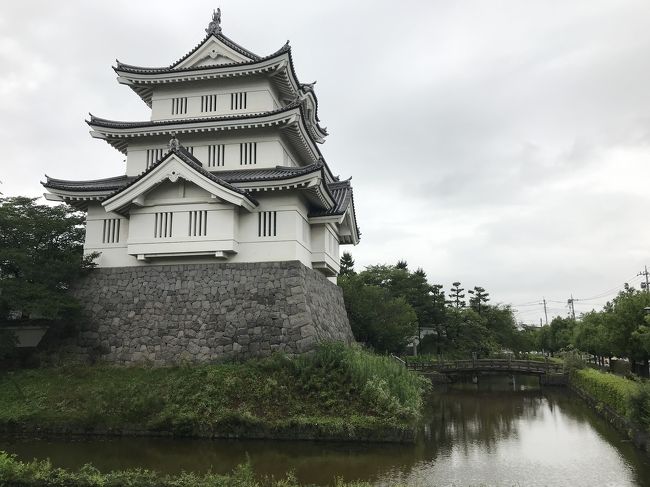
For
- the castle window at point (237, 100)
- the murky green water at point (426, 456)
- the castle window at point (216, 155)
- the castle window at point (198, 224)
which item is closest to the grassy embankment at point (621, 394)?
the murky green water at point (426, 456)

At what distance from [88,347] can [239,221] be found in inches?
264

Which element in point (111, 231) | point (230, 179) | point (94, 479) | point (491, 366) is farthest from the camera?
point (491, 366)

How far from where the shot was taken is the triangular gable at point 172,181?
51.8ft

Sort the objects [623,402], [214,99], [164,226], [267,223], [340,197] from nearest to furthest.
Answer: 1. [623,402]
2. [164,226]
3. [267,223]
4. [214,99]
5. [340,197]

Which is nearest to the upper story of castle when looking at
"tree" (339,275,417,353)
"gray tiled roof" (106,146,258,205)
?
"gray tiled roof" (106,146,258,205)

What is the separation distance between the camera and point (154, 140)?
1911 cm

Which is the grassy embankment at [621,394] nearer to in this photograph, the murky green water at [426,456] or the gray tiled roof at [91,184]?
the murky green water at [426,456]

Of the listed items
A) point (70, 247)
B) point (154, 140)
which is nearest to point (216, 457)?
point (70, 247)

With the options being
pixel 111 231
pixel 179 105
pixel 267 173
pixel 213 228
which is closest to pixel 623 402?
pixel 267 173

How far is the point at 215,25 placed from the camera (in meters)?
21.1

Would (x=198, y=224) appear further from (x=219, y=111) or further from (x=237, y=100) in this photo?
(x=237, y=100)

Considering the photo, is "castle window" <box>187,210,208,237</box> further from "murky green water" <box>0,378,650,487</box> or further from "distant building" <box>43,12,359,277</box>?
"murky green water" <box>0,378,650,487</box>

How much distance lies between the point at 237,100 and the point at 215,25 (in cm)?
440

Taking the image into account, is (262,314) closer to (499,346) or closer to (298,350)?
(298,350)
